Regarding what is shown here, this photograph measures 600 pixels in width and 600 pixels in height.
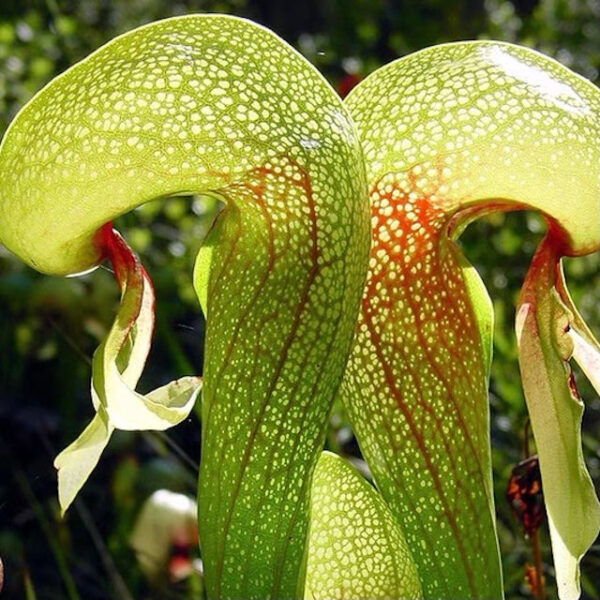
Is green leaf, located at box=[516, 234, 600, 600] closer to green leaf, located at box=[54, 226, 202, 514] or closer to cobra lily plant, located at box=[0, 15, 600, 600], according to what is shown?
cobra lily plant, located at box=[0, 15, 600, 600]

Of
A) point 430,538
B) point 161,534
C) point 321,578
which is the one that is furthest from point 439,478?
point 161,534

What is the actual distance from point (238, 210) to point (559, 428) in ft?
0.88

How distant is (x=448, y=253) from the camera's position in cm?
75

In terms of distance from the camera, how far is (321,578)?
2.79ft

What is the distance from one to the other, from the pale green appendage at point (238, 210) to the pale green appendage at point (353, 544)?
0.44 ft

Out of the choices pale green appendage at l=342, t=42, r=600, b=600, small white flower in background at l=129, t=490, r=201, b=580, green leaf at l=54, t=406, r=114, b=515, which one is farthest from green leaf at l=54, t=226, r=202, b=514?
small white flower in background at l=129, t=490, r=201, b=580

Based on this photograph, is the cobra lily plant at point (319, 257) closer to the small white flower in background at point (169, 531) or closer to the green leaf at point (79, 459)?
the green leaf at point (79, 459)

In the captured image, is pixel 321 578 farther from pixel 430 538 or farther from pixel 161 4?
pixel 161 4

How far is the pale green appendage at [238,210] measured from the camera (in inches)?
25.0

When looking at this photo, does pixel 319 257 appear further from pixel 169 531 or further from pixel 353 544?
pixel 169 531

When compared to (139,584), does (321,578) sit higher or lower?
higher

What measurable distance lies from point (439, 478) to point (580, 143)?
0.86 feet

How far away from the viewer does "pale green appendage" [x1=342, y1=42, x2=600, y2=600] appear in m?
0.70

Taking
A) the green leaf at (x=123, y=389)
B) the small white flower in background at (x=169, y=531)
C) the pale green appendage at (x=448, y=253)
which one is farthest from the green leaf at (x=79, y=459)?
the small white flower in background at (x=169, y=531)
